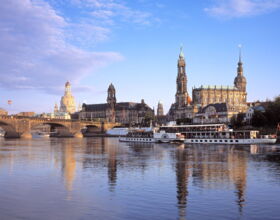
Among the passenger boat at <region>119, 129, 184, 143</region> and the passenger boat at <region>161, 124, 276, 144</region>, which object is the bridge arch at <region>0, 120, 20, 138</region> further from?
the passenger boat at <region>161, 124, 276, 144</region>

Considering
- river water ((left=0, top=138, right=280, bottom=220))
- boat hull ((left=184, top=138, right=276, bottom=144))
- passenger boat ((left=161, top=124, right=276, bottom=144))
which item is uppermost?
passenger boat ((left=161, top=124, right=276, bottom=144))

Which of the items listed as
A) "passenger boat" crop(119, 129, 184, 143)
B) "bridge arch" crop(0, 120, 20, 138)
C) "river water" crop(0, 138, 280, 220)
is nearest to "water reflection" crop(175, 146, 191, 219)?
"river water" crop(0, 138, 280, 220)

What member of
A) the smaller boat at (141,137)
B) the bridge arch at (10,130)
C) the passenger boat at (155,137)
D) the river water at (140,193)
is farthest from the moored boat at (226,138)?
the bridge arch at (10,130)

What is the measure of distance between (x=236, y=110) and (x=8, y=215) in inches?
7417

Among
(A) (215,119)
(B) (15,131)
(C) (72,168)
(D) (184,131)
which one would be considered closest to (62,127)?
(B) (15,131)

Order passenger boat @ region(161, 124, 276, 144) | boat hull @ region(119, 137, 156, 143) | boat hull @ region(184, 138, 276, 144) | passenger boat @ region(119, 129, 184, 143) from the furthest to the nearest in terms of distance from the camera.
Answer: boat hull @ region(119, 137, 156, 143) < passenger boat @ region(119, 129, 184, 143) < passenger boat @ region(161, 124, 276, 144) < boat hull @ region(184, 138, 276, 144)

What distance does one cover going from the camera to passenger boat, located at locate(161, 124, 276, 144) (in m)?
92.1

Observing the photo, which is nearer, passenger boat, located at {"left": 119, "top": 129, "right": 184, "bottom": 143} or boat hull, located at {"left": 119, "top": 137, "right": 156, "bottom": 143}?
passenger boat, located at {"left": 119, "top": 129, "right": 184, "bottom": 143}

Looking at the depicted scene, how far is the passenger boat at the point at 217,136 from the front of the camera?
92.1 m

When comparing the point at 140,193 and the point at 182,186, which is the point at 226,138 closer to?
the point at 182,186

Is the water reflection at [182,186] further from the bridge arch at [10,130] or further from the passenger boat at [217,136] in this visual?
the bridge arch at [10,130]

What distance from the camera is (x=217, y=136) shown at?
327 ft

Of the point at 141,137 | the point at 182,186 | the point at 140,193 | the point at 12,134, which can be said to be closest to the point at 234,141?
the point at 141,137

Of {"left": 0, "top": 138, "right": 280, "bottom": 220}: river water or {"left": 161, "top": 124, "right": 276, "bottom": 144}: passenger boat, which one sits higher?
{"left": 161, "top": 124, "right": 276, "bottom": 144}: passenger boat
